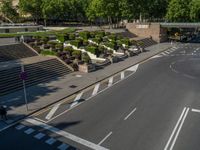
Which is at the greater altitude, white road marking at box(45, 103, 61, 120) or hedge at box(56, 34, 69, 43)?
hedge at box(56, 34, 69, 43)

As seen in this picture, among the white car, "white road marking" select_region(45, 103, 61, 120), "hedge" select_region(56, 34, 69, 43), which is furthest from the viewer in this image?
the white car

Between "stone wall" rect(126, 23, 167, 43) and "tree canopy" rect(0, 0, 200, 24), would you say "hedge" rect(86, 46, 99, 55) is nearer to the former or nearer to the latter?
"stone wall" rect(126, 23, 167, 43)

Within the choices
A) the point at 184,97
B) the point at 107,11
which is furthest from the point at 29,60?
the point at 107,11

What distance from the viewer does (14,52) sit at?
40375 millimetres

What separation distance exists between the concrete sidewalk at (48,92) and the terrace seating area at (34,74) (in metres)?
1.17

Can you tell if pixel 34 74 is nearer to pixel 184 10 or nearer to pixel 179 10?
pixel 179 10

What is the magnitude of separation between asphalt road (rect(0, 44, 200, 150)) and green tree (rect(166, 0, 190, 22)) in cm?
6210

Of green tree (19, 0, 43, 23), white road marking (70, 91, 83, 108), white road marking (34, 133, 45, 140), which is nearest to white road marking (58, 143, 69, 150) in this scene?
white road marking (34, 133, 45, 140)

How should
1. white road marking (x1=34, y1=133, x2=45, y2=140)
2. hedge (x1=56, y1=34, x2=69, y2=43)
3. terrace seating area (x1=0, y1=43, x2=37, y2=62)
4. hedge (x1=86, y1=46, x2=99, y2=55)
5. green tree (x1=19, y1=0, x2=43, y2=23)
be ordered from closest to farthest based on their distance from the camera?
1. white road marking (x1=34, y1=133, x2=45, y2=140)
2. terrace seating area (x1=0, y1=43, x2=37, y2=62)
3. hedge (x1=86, y1=46, x2=99, y2=55)
4. hedge (x1=56, y1=34, x2=69, y2=43)
5. green tree (x1=19, y1=0, x2=43, y2=23)

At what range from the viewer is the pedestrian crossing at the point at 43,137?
17.0 meters

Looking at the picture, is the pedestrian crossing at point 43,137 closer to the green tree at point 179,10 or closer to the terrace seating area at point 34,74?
the terrace seating area at point 34,74

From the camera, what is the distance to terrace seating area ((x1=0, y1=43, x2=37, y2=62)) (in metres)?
38.4

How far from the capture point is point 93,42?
180 feet

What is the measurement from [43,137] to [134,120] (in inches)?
297
